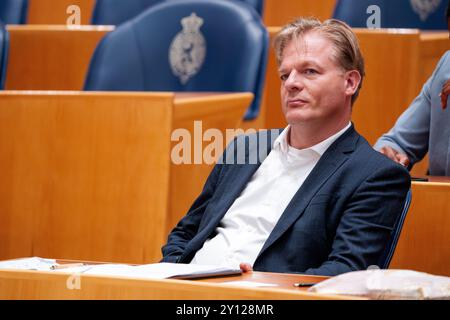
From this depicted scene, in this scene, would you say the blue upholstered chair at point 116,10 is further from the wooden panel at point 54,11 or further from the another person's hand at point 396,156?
the another person's hand at point 396,156

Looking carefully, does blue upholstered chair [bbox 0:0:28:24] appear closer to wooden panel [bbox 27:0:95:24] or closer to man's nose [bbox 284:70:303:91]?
wooden panel [bbox 27:0:95:24]

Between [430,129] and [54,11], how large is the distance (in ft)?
5.28

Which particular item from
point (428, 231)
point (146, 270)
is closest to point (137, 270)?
point (146, 270)

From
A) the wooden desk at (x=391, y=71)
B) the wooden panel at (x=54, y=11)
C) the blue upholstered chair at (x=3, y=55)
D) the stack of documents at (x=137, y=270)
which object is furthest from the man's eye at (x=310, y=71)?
the wooden panel at (x=54, y=11)

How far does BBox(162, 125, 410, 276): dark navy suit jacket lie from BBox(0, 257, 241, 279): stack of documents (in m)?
0.15

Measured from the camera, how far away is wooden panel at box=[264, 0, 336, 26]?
2.47 metres

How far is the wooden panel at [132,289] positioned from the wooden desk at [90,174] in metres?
0.74

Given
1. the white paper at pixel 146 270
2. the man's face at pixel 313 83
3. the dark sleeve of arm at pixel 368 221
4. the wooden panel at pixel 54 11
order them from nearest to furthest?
the white paper at pixel 146 270 → the dark sleeve of arm at pixel 368 221 → the man's face at pixel 313 83 → the wooden panel at pixel 54 11

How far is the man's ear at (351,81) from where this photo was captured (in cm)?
118

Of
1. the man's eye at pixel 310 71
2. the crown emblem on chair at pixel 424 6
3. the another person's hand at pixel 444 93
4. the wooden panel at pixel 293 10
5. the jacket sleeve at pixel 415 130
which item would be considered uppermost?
the wooden panel at pixel 293 10

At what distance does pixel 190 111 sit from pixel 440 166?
→ 50 centimetres

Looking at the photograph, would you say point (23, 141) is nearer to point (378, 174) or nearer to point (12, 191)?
point (12, 191)

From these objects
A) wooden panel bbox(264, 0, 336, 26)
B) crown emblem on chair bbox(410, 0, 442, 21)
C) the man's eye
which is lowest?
the man's eye

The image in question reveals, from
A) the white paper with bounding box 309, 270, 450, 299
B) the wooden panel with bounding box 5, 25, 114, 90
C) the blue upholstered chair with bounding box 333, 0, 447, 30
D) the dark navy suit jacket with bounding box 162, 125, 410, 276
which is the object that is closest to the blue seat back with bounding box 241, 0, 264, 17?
the blue upholstered chair with bounding box 333, 0, 447, 30
